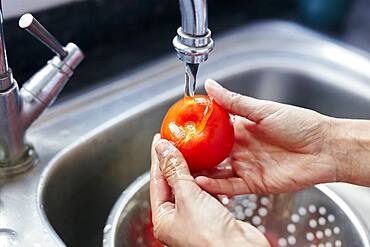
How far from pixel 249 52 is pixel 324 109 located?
0.51 ft

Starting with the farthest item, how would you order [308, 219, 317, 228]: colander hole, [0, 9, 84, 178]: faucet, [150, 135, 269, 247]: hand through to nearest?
[308, 219, 317, 228]: colander hole
[0, 9, 84, 178]: faucet
[150, 135, 269, 247]: hand

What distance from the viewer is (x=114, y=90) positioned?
35.0 inches

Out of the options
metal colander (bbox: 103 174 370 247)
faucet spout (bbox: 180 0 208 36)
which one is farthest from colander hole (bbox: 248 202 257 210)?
faucet spout (bbox: 180 0 208 36)

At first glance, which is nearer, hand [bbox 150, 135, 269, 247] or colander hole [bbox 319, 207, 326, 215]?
hand [bbox 150, 135, 269, 247]

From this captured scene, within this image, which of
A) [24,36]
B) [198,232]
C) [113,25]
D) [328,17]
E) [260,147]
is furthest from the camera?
[328,17]

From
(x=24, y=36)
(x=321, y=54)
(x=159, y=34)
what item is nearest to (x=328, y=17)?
(x=321, y=54)

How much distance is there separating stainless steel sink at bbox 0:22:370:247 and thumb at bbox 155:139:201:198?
0.49ft

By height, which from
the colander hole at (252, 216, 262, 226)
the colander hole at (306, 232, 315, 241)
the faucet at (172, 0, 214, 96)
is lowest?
the colander hole at (306, 232, 315, 241)

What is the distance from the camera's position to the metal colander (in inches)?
28.2

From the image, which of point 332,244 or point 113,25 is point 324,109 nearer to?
point 332,244

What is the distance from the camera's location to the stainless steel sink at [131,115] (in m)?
0.73

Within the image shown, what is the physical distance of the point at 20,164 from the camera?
734mm

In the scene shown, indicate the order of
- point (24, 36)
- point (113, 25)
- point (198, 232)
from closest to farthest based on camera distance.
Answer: point (198, 232)
point (24, 36)
point (113, 25)

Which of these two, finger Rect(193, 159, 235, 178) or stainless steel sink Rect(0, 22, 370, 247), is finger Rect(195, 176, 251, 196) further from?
stainless steel sink Rect(0, 22, 370, 247)
